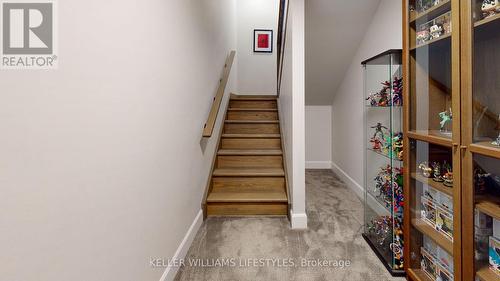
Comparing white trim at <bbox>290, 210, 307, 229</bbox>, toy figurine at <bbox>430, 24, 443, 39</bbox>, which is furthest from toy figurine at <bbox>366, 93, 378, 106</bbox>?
white trim at <bbox>290, 210, 307, 229</bbox>

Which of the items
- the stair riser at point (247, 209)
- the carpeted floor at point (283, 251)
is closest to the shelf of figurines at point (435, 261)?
the carpeted floor at point (283, 251)

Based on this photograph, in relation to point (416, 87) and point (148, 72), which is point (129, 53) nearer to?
point (148, 72)

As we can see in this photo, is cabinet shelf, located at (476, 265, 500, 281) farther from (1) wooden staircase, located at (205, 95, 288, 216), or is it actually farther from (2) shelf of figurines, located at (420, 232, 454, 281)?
(1) wooden staircase, located at (205, 95, 288, 216)

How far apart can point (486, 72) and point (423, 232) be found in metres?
0.95

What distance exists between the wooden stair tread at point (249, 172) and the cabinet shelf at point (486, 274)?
172cm

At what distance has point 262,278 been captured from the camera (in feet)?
5.09

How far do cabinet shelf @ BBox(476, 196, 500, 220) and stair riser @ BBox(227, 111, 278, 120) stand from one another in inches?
112

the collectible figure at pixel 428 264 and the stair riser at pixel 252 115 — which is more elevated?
the stair riser at pixel 252 115

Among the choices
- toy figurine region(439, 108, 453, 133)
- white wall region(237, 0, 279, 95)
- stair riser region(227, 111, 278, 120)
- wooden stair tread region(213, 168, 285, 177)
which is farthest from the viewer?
white wall region(237, 0, 279, 95)

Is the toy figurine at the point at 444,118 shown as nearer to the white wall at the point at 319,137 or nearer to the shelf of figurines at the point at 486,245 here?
the shelf of figurines at the point at 486,245

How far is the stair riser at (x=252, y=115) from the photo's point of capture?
149 inches

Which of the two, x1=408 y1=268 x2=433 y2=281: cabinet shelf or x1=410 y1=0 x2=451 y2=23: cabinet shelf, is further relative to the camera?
x1=408 y1=268 x2=433 y2=281: cabinet shelf

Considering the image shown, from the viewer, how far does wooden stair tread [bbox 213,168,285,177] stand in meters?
2.64

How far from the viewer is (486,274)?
1.08 m
